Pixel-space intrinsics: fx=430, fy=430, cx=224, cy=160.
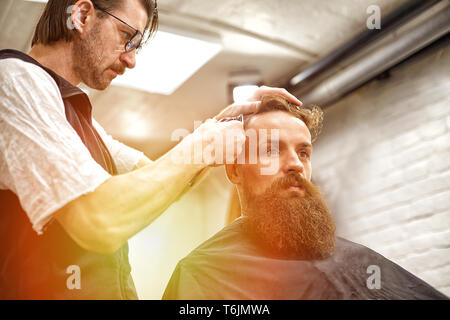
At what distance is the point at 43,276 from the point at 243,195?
90 cm

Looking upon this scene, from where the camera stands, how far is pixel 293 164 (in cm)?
172

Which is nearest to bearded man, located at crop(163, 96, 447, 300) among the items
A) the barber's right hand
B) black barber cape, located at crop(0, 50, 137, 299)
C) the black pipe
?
black barber cape, located at crop(0, 50, 137, 299)

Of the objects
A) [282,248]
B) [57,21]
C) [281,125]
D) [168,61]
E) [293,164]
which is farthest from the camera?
[168,61]

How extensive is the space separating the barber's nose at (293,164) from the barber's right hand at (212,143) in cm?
42

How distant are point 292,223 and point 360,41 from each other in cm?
150

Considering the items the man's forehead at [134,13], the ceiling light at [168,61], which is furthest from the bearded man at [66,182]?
the ceiling light at [168,61]

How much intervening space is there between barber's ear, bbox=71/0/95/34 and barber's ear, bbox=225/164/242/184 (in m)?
0.84

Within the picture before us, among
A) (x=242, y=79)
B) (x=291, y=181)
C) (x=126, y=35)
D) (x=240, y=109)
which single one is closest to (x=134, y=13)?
(x=126, y=35)

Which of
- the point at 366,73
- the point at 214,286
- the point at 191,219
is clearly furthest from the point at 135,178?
the point at 366,73

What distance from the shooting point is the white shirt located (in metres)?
1.08

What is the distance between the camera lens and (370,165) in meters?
2.66

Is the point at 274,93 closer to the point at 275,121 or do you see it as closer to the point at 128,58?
the point at 275,121

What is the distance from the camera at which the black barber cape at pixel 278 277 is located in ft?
4.63

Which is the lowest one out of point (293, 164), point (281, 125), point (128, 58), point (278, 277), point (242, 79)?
point (278, 277)
